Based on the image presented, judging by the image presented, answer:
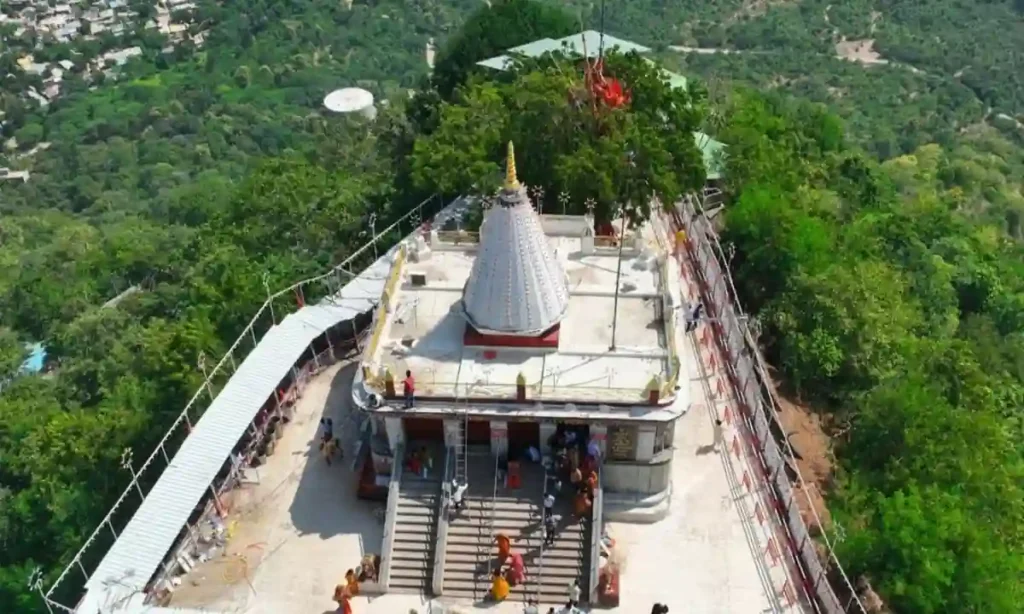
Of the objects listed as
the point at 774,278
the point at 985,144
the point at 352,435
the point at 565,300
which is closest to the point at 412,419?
the point at 352,435

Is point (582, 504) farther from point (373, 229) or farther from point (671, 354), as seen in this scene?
point (373, 229)

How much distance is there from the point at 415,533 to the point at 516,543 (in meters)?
2.46

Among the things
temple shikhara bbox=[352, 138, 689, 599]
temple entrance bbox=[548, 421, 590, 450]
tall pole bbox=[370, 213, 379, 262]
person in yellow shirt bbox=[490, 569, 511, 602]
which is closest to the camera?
person in yellow shirt bbox=[490, 569, 511, 602]

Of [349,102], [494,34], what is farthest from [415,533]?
[349,102]

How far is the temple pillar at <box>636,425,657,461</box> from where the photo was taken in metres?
22.7

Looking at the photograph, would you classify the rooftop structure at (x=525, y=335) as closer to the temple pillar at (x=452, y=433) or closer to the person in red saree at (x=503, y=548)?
the temple pillar at (x=452, y=433)

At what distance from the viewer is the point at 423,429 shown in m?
24.2

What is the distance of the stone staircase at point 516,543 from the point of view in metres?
22.1

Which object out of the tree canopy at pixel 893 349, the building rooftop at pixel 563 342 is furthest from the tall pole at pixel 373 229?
the tree canopy at pixel 893 349

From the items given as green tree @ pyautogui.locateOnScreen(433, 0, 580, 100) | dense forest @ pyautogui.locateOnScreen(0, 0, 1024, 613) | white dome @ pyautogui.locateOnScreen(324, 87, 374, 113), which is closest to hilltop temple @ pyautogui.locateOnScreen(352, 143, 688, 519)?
dense forest @ pyautogui.locateOnScreen(0, 0, 1024, 613)

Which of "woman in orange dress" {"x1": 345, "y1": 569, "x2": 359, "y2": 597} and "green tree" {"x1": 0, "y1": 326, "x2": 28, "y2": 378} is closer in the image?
"woman in orange dress" {"x1": 345, "y1": 569, "x2": 359, "y2": 597}

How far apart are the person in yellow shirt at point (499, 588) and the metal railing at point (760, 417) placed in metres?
6.87

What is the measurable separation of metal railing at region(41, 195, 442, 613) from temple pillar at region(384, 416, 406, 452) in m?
4.73

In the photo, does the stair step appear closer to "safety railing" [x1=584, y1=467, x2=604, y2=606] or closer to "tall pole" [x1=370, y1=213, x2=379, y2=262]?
"safety railing" [x1=584, y1=467, x2=604, y2=606]
